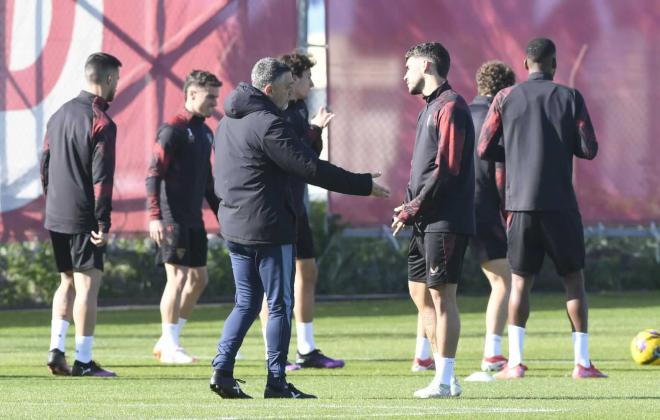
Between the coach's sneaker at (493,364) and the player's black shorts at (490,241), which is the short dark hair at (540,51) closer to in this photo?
the player's black shorts at (490,241)

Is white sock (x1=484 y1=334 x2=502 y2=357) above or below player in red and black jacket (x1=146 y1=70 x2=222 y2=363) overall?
below

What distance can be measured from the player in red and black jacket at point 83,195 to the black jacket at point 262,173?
227 centimetres

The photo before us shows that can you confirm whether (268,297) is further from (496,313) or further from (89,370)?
(496,313)

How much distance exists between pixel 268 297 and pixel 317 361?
2.89 m

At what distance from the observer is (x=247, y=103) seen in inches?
397

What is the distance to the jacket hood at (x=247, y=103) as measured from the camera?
10.1 m

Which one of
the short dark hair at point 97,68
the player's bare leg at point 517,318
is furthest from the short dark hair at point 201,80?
the player's bare leg at point 517,318

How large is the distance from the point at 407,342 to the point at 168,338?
2.82 m

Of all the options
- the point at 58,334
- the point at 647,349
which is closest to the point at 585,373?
the point at 647,349

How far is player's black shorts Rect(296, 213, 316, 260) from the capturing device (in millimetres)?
12977

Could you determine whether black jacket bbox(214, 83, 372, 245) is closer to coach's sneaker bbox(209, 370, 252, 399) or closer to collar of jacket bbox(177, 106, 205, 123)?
coach's sneaker bbox(209, 370, 252, 399)

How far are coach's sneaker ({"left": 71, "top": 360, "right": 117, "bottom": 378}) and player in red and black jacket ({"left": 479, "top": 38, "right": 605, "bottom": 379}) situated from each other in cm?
278

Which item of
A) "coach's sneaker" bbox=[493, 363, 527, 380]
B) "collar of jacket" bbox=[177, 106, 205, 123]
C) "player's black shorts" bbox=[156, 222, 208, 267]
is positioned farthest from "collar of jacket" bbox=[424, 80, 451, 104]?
"player's black shorts" bbox=[156, 222, 208, 267]

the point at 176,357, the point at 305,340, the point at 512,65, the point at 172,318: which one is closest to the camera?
the point at 305,340
